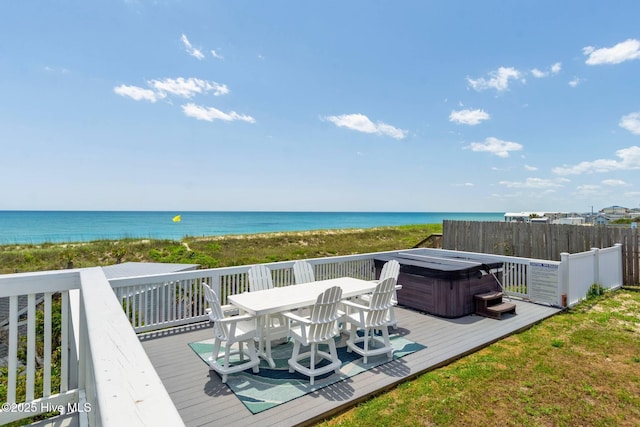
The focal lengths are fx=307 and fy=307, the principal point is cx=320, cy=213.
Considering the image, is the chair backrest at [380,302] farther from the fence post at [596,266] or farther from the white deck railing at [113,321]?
the fence post at [596,266]

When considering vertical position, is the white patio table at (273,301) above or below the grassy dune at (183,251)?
above

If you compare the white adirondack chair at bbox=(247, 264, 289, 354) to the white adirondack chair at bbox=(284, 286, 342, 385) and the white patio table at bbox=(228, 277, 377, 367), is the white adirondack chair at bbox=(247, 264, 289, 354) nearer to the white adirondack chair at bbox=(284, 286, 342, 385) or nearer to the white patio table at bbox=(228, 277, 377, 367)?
the white patio table at bbox=(228, 277, 377, 367)

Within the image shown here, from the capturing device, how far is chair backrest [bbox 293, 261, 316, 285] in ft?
17.4

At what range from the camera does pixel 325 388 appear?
10.4 feet

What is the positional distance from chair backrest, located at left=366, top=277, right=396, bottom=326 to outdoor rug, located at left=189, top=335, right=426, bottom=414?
488mm

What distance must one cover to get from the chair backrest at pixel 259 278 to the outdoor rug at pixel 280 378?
0.95m

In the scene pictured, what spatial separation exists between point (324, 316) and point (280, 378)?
845 mm

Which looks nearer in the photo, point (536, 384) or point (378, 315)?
point (536, 384)

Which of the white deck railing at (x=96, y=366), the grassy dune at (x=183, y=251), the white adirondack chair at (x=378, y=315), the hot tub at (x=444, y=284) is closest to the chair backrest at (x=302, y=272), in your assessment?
the white adirondack chair at (x=378, y=315)

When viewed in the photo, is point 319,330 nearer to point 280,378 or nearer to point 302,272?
point 280,378

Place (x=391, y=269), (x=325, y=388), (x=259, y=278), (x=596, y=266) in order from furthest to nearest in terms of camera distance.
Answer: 1. (x=596, y=266)
2. (x=391, y=269)
3. (x=259, y=278)
4. (x=325, y=388)

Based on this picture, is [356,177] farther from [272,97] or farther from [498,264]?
[498,264]

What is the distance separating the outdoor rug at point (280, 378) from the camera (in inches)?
118

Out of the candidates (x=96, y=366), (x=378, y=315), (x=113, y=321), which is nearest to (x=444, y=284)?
(x=378, y=315)
